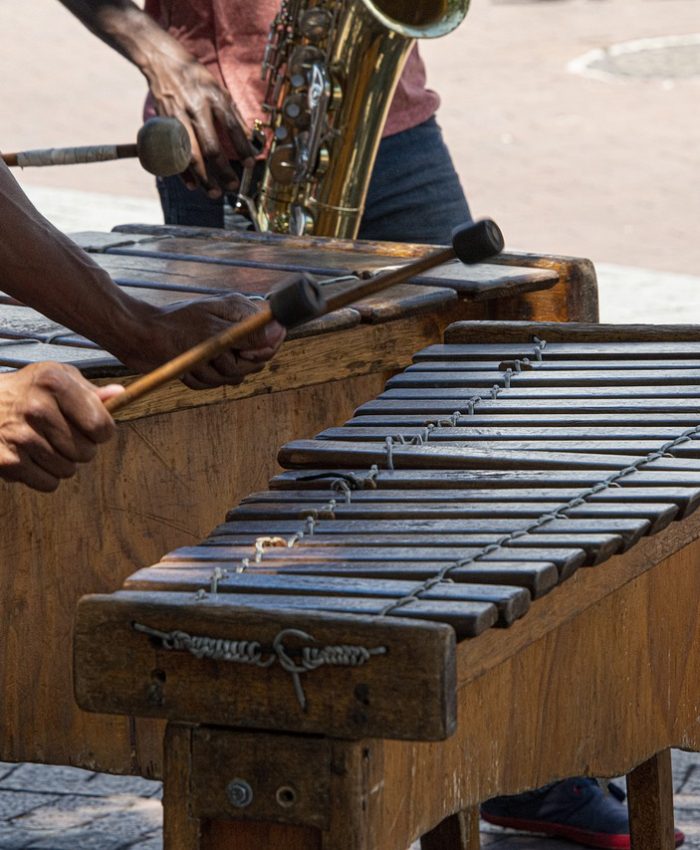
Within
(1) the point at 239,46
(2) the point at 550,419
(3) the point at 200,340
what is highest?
(1) the point at 239,46

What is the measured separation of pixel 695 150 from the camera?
10438mm

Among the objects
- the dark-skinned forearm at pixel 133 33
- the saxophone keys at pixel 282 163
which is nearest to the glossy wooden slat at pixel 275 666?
the dark-skinned forearm at pixel 133 33

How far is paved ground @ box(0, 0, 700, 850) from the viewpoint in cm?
330

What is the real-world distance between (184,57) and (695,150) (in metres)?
7.38

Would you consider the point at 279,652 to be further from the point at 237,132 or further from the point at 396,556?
the point at 237,132

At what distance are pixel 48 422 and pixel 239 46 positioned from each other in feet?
6.09

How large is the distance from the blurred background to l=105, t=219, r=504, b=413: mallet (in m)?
4.12

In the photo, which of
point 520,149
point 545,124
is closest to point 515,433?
point 520,149

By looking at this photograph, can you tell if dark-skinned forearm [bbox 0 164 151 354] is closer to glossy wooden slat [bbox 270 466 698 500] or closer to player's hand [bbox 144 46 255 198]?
glossy wooden slat [bbox 270 466 698 500]

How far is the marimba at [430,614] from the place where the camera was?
1.70 m

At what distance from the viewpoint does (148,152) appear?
113 inches

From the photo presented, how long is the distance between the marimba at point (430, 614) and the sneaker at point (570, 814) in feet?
2.35

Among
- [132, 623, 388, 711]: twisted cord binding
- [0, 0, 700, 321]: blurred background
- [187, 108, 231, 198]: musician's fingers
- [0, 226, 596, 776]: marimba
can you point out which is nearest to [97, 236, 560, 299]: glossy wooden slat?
[0, 226, 596, 776]: marimba

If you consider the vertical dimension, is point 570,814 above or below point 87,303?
below
